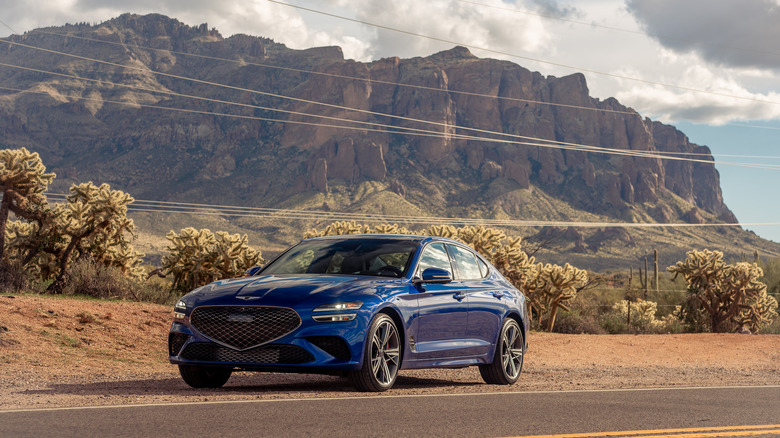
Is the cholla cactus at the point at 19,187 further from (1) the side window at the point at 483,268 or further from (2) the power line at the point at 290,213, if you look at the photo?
(2) the power line at the point at 290,213

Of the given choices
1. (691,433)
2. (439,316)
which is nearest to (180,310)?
(439,316)

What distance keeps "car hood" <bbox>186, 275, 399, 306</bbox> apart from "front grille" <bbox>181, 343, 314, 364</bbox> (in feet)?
1.37

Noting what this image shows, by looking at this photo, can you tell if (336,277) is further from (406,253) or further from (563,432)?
(563,432)

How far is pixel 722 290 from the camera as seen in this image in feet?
107

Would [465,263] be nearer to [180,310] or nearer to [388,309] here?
[388,309]

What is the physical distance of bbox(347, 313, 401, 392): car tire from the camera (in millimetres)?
8656

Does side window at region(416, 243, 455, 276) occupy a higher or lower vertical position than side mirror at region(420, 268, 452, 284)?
higher

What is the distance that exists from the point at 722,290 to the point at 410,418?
2792 centimetres

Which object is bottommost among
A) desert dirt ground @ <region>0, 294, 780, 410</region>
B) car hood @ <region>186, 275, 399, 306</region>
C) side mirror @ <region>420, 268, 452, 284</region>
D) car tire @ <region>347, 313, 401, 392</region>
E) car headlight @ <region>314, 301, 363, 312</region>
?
desert dirt ground @ <region>0, 294, 780, 410</region>

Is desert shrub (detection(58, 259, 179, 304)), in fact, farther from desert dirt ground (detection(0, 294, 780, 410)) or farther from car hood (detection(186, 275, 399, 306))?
car hood (detection(186, 275, 399, 306))

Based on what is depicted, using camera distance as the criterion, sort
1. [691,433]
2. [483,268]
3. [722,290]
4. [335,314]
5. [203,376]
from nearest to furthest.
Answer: [691,433]
[335,314]
[203,376]
[483,268]
[722,290]

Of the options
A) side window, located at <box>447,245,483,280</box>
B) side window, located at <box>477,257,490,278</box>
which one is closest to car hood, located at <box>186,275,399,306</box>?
side window, located at <box>447,245,483,280</box>

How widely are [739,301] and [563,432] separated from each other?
27.5 metres

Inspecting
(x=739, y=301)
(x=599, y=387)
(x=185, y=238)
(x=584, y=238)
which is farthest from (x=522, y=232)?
(x=599, y=387)
